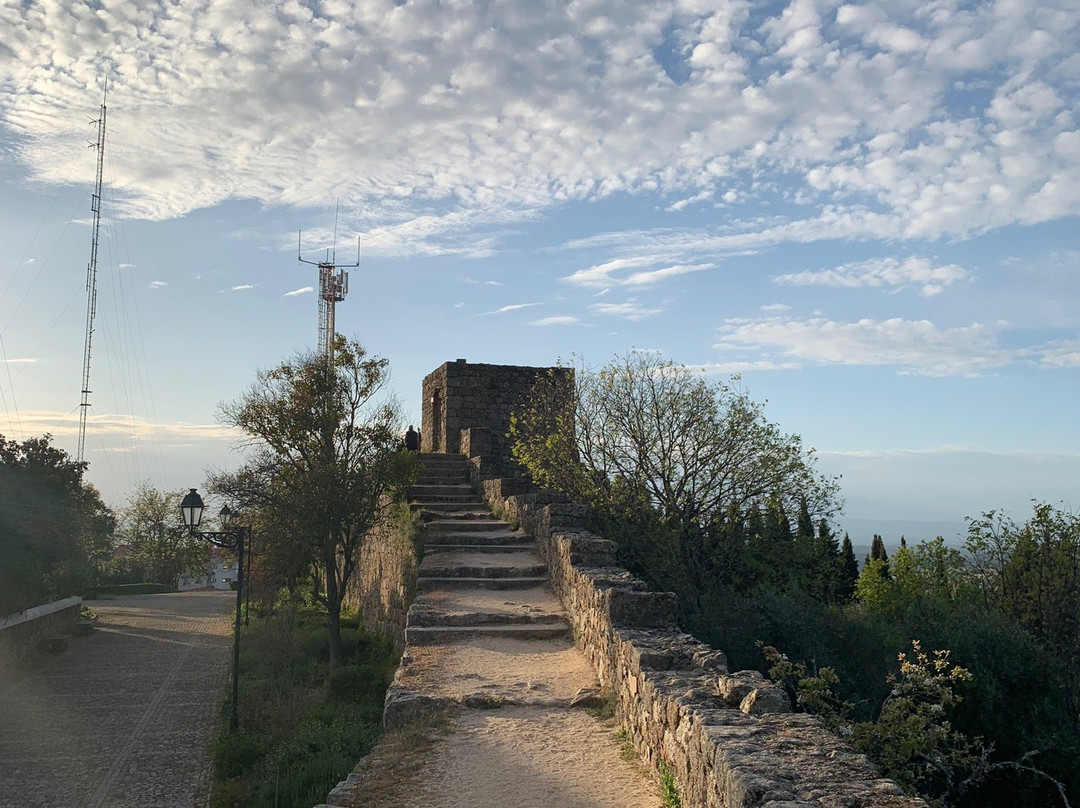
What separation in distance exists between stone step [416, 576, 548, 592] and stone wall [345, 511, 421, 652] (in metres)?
1.64

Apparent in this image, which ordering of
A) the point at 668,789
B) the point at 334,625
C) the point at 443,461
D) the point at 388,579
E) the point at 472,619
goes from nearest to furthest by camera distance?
1. the point at 668,789
2. the point at 472,619
3. the point at 334,625
4. the point at 388,579
5. the point at 443,461

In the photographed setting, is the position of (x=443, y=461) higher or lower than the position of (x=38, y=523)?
higher

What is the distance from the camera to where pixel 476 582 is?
1216 centimetres

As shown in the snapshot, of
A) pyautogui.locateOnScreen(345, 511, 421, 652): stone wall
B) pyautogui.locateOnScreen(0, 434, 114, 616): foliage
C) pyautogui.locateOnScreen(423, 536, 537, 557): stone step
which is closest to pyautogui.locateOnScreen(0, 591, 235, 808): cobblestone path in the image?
pyautogui.locateOnScreen(0, 434, 114, 616): foliage

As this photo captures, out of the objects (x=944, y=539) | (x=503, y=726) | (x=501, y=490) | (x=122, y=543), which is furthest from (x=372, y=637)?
(x=122, y=543)

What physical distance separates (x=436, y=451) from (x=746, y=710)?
1837cm

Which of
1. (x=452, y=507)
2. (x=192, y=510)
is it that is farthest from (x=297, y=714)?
(x=452, y=507)

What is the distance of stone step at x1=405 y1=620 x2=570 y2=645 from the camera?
32.1ft

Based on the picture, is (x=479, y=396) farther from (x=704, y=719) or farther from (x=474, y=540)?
(x=704, y=719)

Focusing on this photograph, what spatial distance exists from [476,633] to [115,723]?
8.24m

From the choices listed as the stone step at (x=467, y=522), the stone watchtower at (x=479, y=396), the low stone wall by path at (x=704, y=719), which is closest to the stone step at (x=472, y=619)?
the low stone wall by path at (x=704, y=719)

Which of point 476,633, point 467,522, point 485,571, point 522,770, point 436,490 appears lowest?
point 522,770

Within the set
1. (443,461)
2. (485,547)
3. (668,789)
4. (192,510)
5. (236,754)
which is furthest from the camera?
(443,461)

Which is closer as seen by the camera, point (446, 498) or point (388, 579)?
point (388, 579)
